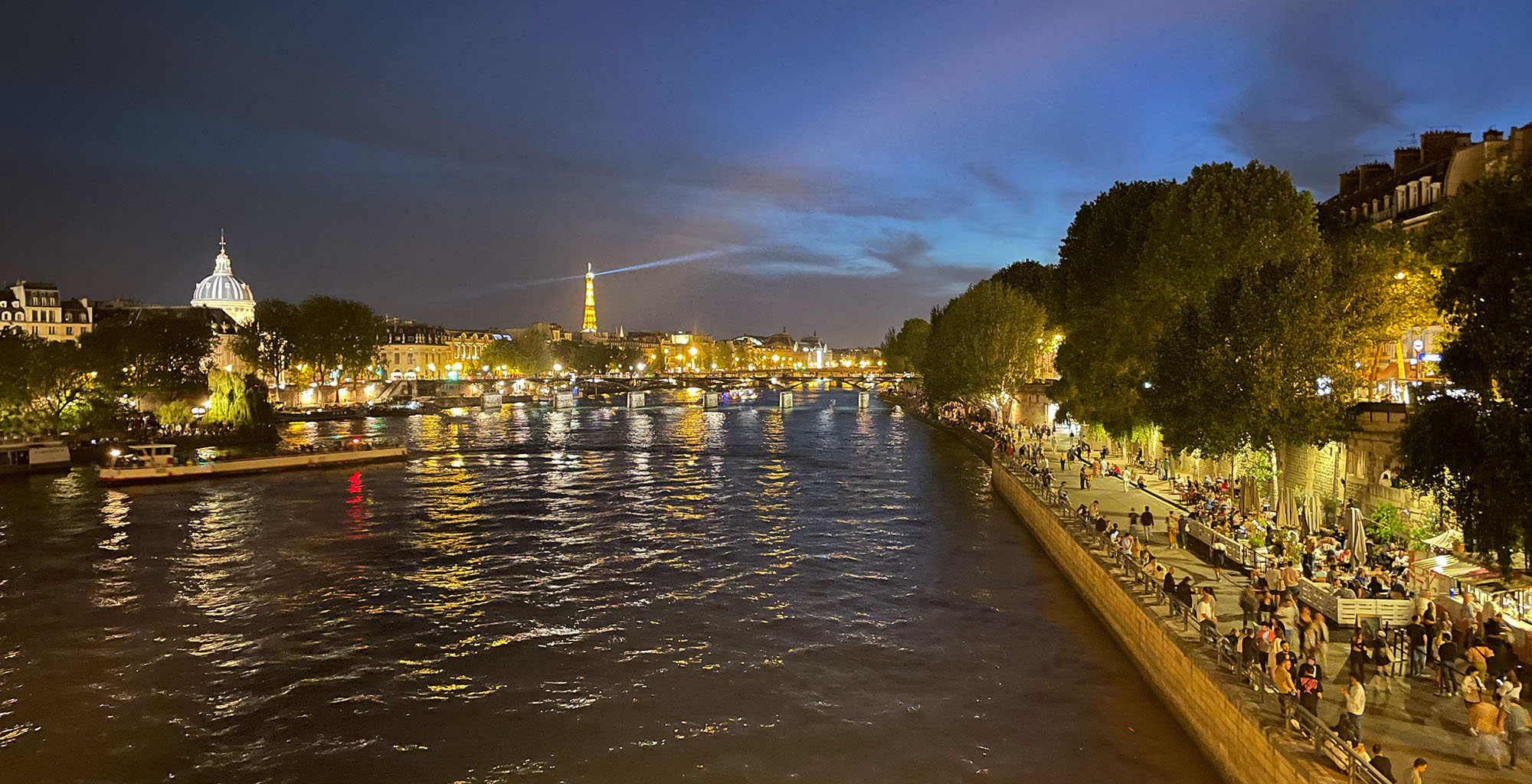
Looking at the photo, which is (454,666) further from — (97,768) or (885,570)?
(885,570)


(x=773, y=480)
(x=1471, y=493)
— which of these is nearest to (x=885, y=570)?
(x=1471, y=493)

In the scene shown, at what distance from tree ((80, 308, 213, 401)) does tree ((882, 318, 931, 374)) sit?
5483 cm

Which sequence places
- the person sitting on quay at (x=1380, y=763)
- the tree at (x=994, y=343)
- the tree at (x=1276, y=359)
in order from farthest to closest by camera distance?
the tree at (x=994, y=343)
the tree at (x=1276, y=359)
the person sitting on quay at (x=1380, y=763)

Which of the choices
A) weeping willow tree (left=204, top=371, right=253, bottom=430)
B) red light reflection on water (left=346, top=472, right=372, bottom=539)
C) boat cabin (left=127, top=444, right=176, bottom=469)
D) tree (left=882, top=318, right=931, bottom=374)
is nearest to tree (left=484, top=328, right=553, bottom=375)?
tree (left=882, top=318, right=931, bottom=374)

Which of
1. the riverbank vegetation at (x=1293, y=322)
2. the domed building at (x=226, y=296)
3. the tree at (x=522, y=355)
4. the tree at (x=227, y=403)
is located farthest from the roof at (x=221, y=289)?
the riverbank vegetation at (x=1293, y=322)

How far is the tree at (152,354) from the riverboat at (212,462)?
15.8 m

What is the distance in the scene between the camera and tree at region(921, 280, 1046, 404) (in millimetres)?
51281

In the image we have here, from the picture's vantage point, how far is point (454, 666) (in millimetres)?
16641

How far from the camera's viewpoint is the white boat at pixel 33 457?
43.5 metres

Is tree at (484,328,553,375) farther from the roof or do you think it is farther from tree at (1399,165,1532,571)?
tree at (1399,165,1532,571)

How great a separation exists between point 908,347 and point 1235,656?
95.5 m

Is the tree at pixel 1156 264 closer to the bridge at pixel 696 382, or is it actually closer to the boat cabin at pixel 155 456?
the boat cabin at pixel 155 456

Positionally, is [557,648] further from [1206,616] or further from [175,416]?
[175,416]

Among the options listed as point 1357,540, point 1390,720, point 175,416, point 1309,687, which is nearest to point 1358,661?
point 1390,720
